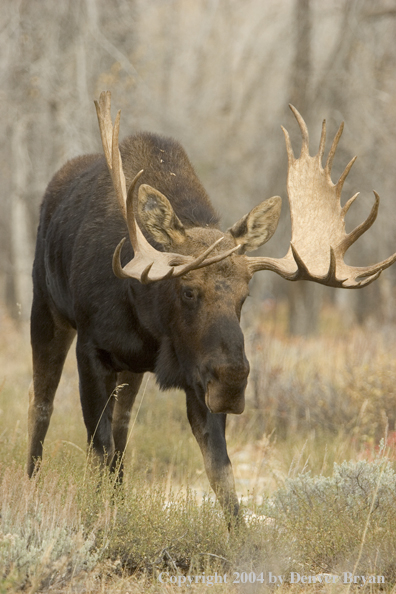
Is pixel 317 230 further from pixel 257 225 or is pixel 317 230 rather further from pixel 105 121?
pixel 105 121

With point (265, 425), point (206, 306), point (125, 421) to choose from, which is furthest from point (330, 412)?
point (206, 306)

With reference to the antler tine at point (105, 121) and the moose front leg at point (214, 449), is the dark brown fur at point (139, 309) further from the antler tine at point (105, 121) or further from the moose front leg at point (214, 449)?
the antler tine at point (105, 121)

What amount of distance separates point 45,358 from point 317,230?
7.03ft

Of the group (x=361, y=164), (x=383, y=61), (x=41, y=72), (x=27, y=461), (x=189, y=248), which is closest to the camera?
(x=189, y=248)

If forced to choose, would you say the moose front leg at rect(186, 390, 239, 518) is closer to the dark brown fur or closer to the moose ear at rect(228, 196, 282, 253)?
the dark brown fur

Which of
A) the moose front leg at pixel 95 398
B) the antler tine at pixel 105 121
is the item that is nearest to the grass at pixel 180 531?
the moose front leg at pixel 95 398

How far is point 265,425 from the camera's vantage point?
24.6ft

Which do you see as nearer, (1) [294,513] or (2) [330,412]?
(1) [294,513]

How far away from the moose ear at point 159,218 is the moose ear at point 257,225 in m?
0.36

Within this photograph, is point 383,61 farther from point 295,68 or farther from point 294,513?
point 294,513

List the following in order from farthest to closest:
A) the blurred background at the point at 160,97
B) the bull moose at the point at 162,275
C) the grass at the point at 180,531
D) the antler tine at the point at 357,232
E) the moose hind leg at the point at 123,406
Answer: the blurred background at the point at 160,97
the moose hind leg at the point at 123,406
the antler tine at the point at 357,232
the bull moose at the point at 162,275
the grass at the point at 180,531

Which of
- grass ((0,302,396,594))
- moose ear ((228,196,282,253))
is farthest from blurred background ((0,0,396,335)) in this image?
grass ((0,302,396,594))

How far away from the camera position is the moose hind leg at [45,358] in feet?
18.4

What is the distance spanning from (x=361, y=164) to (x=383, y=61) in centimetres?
228
